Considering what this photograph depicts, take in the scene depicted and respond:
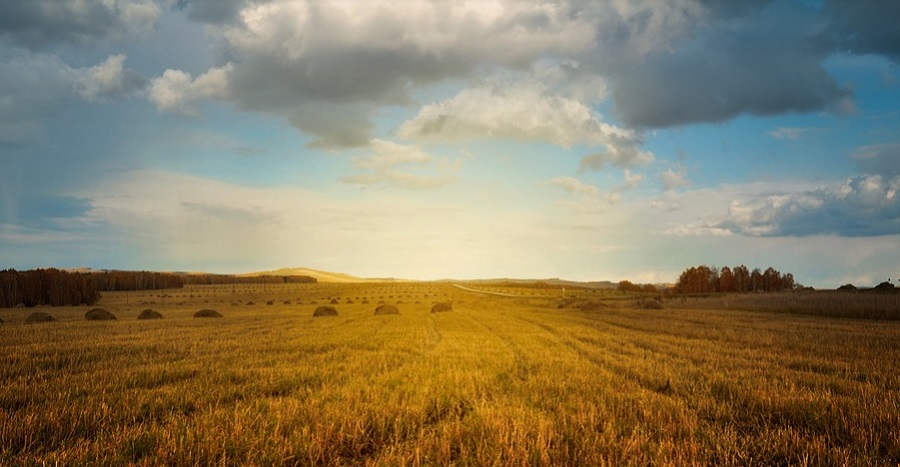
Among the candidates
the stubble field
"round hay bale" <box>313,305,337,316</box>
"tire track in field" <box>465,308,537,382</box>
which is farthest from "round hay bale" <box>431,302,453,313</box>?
the stubble field

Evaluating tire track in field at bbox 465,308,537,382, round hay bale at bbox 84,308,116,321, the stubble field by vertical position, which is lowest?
round hay bale at bbox 84,308,116,321

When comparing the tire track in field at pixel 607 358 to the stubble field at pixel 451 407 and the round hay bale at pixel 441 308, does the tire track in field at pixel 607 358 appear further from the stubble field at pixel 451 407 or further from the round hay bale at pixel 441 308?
the round hay bale at pixel 441 308

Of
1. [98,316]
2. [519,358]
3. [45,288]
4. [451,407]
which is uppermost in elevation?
[451,407]

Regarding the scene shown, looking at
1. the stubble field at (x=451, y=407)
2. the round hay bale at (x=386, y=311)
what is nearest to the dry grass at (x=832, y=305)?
the stubble field at (x=451, y=407)

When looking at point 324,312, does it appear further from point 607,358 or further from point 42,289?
point 42,289

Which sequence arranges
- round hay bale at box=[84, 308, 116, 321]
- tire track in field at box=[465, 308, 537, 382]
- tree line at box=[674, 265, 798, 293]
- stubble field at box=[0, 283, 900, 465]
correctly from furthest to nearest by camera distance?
tree line at box=[674, 265, 798, 293] < round hay bale at box=[84, 308, 116, 321] < tire track in field at box=[465, 308, 537, 382] < stubble field at box=[0, 283, 900, 465]

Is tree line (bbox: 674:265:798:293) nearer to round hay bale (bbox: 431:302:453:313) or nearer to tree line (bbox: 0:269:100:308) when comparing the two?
round hay bale (bbox: 431:302:453:313)

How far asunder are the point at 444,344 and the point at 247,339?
822 centimetres

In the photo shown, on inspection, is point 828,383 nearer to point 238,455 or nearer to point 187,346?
point 238,455

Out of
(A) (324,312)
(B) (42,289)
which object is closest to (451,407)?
(A) (324,312)

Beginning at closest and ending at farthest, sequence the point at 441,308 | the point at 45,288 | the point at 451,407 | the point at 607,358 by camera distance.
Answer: the point at 451,407 → the point at 607,358 → the point at 441,308 → the point at 45,288

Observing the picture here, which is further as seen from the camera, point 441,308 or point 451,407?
point 441,308

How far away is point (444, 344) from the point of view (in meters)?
18.3

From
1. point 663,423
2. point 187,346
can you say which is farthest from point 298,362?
point 663,423
